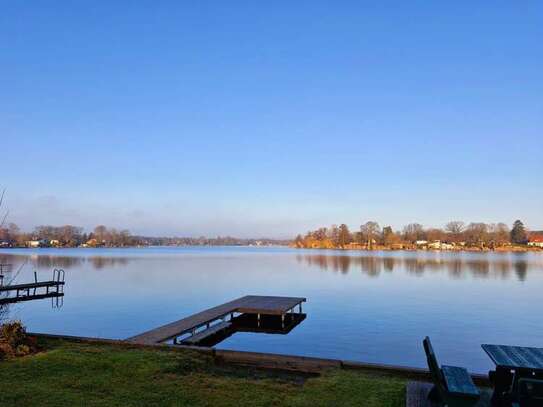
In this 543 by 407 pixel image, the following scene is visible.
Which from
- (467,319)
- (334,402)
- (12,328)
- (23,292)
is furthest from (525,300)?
(23,292)

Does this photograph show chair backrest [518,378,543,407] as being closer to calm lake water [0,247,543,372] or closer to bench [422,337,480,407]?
bench [422,337,480,407]

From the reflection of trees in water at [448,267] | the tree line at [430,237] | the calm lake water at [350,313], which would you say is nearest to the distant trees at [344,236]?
the tree line at [430,237]

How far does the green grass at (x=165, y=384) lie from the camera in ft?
18.6

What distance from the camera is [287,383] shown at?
6602 millimetres

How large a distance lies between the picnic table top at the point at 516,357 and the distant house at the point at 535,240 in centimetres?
13883

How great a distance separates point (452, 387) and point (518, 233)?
139605 millimetres

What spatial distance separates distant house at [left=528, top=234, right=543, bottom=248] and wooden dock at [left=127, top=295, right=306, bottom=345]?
129m

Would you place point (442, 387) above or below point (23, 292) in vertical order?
above

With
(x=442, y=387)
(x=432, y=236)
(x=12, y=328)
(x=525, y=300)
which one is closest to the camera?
(x=442, y=387)

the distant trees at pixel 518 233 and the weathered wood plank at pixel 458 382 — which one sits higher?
the distant trees at pixel 518 233

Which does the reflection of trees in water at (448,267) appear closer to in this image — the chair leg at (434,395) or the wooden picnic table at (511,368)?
the wooden picnic table at (511,368)

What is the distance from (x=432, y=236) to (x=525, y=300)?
4732 inches

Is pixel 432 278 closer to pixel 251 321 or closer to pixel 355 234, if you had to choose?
pixel 251 321

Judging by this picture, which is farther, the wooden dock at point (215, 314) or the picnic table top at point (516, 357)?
the wooden dock at point (215, 314)
